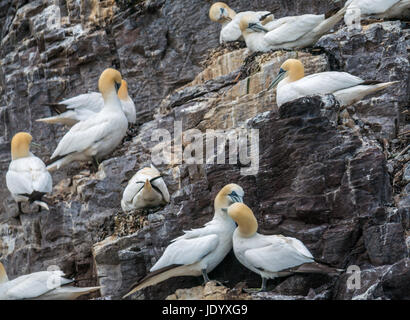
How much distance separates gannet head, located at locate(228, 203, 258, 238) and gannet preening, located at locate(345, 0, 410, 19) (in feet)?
15.8

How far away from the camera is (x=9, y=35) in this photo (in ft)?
62.4

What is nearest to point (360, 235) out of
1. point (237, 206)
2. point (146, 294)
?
point (237, 206)

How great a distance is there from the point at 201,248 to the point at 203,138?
285 cm

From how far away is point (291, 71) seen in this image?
12.2 m

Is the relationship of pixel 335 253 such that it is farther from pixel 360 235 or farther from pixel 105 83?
pixel 105 83

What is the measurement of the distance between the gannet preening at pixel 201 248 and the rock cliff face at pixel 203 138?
0.22m

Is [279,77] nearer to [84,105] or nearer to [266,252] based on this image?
Result: [266,252]

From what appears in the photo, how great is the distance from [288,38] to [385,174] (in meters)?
4.10

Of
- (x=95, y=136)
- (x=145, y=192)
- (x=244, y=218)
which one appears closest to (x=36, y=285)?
(x=145, y=192)

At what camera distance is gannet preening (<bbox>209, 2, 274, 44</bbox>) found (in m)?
14.9

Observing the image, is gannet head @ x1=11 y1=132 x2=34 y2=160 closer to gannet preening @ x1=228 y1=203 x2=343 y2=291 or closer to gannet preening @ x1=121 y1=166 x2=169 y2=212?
gannet preening @ x1=121 y1=166 x2=169 y2=212

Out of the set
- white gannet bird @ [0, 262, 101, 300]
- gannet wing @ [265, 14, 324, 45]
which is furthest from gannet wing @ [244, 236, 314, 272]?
gannet wing @ [265, 14, 324, 45]

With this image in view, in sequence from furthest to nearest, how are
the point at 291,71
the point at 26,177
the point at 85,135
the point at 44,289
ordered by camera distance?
the point at 85,135
the point at 26,177
the point at 291,71
the point at 44,289

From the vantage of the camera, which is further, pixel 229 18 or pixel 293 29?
pixel 229 18
